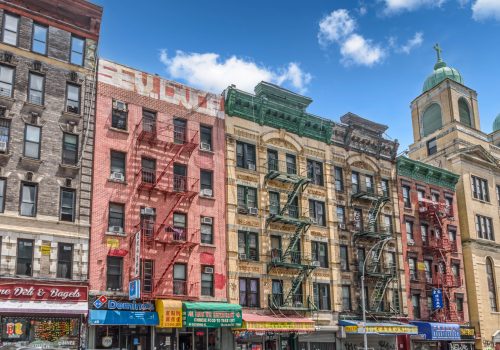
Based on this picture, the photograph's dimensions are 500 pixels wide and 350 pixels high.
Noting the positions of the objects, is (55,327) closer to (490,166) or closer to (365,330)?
(365,330)

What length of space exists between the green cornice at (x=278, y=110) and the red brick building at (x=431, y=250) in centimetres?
968

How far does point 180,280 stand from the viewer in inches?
1337

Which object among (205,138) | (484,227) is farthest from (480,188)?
(205,138)

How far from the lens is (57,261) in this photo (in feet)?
96.6

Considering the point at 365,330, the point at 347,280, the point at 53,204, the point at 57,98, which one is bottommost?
the point at 365,330

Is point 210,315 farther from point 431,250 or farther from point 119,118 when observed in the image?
point 431,250

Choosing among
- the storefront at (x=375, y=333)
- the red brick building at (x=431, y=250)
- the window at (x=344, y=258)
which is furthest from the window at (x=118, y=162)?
the red brick building at (x=431, y=250)

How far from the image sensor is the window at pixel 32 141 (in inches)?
1192

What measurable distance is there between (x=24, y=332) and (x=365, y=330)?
20.1 metres

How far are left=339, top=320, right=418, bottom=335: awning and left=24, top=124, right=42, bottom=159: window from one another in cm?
2295

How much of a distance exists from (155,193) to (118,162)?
2.79 meters

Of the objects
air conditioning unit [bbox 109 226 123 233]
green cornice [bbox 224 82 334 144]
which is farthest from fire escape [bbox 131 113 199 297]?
green cornice [bbox 224 82 334 144]

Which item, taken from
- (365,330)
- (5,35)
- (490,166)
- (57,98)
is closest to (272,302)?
(365,330)

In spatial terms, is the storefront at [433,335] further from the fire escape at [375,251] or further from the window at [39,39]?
the window at [39,39]
